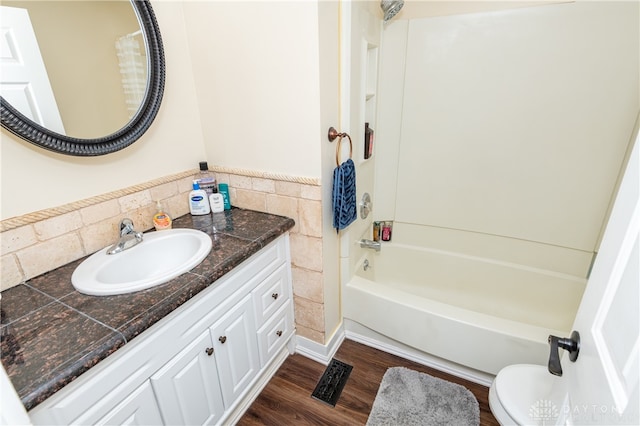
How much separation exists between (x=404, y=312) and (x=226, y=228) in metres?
1.03

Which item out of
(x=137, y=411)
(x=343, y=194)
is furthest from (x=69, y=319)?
(x=343, y=194)

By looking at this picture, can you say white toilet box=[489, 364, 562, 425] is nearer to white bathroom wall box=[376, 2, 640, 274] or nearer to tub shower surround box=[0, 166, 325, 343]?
tub shower surround box=[0, 166, 325, 343]

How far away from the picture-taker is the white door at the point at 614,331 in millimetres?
508

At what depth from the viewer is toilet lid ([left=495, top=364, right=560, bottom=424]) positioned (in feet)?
3.34

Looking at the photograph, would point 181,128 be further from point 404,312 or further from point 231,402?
point 404,312

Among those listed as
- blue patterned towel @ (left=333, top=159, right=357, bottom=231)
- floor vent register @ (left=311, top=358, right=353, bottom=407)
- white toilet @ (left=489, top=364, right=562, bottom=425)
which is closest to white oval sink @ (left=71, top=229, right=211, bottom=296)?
blue patterned towel @ (left=333, top=159, right=357, bottom=231)

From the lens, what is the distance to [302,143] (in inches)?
54.2

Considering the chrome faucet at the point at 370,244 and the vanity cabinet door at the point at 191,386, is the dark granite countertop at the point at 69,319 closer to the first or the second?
the vanity cabinet door at the point at 191,386

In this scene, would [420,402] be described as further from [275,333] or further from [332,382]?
[275,333]

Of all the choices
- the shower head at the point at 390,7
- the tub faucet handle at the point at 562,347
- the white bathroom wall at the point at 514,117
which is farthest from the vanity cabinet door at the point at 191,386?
the shower head at the point at 390,7

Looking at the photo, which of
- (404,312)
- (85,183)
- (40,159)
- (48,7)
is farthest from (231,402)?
(48,7)

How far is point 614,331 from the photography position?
0.58 m

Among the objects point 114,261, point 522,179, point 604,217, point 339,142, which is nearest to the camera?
point 114,261

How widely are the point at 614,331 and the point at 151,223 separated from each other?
1.60 metres
